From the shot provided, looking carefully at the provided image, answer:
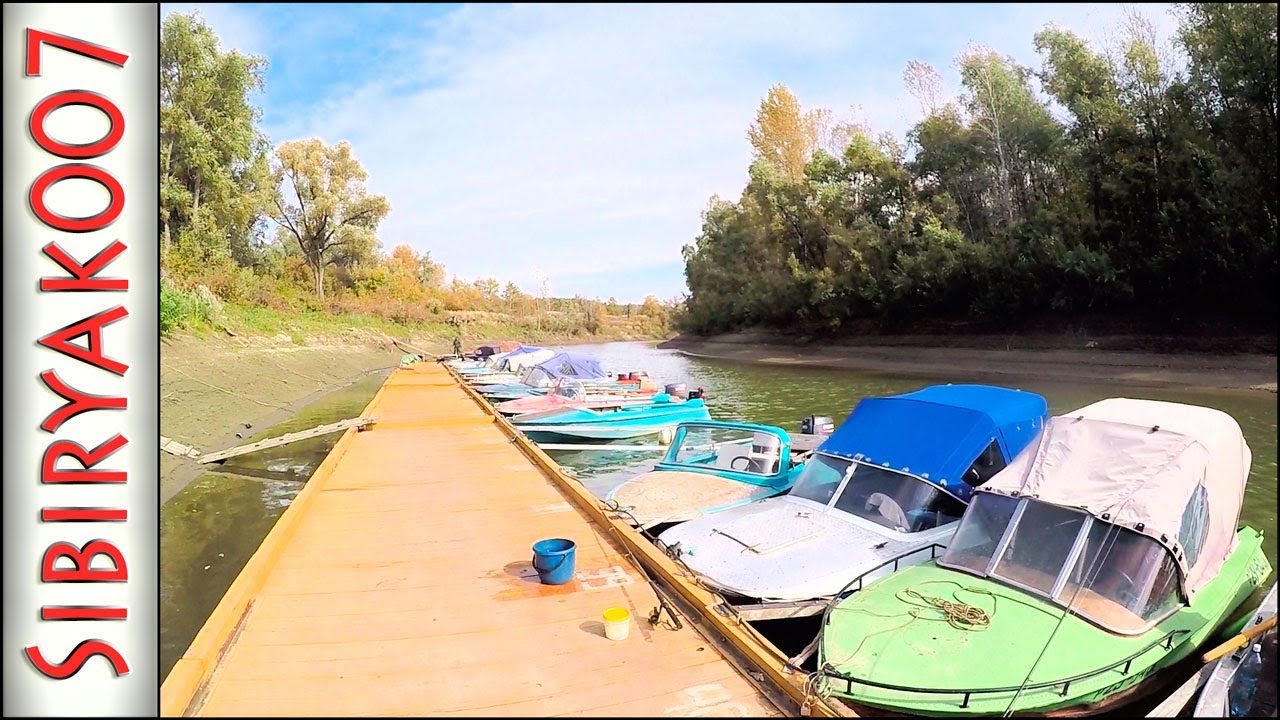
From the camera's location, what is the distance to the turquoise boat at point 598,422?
18594 mm

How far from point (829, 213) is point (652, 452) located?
3851 centimetres

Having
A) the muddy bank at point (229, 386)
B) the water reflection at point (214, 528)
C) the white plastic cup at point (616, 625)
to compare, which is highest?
the white plastic cup at point (616, 625)

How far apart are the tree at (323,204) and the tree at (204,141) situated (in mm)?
16794

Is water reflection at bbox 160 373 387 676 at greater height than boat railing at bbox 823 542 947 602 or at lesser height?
lesser

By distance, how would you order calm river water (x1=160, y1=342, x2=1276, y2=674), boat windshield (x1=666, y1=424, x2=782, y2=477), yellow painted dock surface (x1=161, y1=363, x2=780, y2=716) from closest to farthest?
1. yellow painted dock surface (x1=161, y1=363, x2=780, y2=716)
2. calm river water (x1=160, y1=342, x2=1276, y2=674)
3. boat windshield (x1=666, y1=424, x2=782, y2=477)

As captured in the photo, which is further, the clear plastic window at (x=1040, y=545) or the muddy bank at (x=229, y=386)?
the muddy bank at (x=229, y=386)

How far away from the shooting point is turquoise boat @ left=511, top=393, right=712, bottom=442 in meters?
18.6

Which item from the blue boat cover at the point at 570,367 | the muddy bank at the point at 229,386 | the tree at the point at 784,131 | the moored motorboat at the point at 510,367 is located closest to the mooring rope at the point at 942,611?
the muddy bank at the point at 229,386

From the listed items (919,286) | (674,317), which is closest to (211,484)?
(919,286)

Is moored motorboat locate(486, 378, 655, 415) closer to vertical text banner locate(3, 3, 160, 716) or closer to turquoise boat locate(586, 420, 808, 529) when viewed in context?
turquoise boat locate(586, 420, 808, 529)

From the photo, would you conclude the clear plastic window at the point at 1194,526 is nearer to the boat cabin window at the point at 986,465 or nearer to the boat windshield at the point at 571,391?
the boat cabin window at the point at 986,465

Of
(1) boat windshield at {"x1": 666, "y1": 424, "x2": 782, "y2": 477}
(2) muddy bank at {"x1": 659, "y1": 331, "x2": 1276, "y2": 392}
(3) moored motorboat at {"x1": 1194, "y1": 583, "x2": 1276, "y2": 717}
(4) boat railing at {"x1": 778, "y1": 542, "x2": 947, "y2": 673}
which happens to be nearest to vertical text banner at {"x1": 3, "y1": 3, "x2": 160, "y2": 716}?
(4) boat railing at {"x1": 778, "y1": 542, "x2": 947, "y2": 673}

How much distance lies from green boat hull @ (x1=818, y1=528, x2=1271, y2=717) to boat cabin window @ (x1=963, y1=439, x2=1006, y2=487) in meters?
2.32

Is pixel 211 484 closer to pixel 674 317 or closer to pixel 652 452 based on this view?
pixel 652 452
